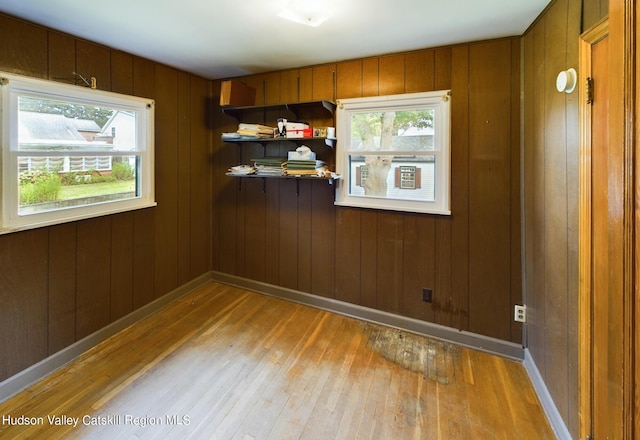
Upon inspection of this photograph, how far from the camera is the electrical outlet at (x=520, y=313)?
2.17m

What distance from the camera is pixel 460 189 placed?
2.33 metres

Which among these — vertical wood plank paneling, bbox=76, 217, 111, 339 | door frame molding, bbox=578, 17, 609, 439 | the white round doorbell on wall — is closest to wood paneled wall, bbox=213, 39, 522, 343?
the white round doorbell on wall

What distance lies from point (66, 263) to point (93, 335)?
23.7 inches

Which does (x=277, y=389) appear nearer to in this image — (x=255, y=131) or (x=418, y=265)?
(x=418, y=265)

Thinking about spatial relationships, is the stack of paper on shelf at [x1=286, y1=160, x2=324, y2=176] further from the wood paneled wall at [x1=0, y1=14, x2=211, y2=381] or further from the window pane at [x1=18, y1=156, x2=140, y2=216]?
the window pane at [x1=18, y1=156, x2=140, y2=216]

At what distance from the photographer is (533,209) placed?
197cm

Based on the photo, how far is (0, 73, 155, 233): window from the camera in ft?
6.07

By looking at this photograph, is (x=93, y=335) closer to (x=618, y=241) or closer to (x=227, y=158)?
(x=227, y=158)

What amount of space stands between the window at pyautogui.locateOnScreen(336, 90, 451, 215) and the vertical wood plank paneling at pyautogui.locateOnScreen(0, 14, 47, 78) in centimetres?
209

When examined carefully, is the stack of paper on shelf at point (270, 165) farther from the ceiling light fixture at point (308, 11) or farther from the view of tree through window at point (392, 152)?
the ceiling light fixture at point (308, 11)

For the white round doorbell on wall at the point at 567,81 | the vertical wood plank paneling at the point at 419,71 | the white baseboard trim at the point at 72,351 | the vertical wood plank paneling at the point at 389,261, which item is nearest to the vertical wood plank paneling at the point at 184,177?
the white baseboard trim at the point at 72,351

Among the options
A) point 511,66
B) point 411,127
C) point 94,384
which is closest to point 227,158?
point 411,127

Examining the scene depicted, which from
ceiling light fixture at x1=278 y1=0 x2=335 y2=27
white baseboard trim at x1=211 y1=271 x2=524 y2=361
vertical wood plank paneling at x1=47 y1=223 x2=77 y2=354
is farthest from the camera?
white baseboard trim at x1=211 y1=271 x2=524 y2=361

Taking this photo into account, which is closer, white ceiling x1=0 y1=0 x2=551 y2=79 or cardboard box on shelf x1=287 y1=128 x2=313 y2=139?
white ceiling x1=0 y1=0 x2=551 y2=79
